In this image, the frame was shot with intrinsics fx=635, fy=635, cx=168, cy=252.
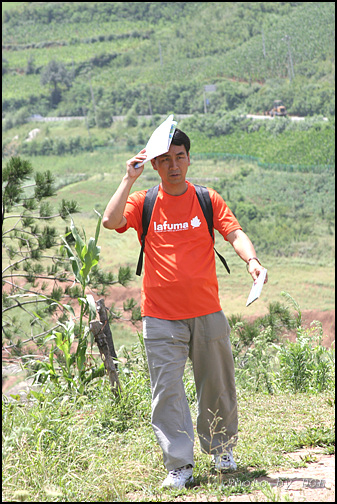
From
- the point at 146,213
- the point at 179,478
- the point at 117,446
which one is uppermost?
the point at 146,213

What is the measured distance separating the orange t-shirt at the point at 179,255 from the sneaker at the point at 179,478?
1.78ft

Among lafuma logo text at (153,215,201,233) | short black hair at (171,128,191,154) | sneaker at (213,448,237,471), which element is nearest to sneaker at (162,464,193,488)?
sneaker at (213,448,237,471)

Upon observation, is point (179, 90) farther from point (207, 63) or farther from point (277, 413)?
point (277, 413)

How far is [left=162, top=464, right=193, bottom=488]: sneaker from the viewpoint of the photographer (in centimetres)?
223

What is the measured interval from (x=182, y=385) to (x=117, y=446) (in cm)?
53

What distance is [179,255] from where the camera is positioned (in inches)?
91.4

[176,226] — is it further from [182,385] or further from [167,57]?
[167,57]

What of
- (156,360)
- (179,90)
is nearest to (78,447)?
(156,360)

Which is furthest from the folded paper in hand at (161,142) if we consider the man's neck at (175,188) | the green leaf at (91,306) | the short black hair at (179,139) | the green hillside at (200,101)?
the green hillside at (200,101)

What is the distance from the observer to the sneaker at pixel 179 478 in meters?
2.23

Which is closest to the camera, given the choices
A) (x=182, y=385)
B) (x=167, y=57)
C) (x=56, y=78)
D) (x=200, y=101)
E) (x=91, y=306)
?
(x=182, y=385)

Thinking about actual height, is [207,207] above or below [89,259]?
above

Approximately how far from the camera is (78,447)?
97.3 inches

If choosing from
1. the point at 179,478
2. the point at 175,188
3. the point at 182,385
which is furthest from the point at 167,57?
the point at 179,478
